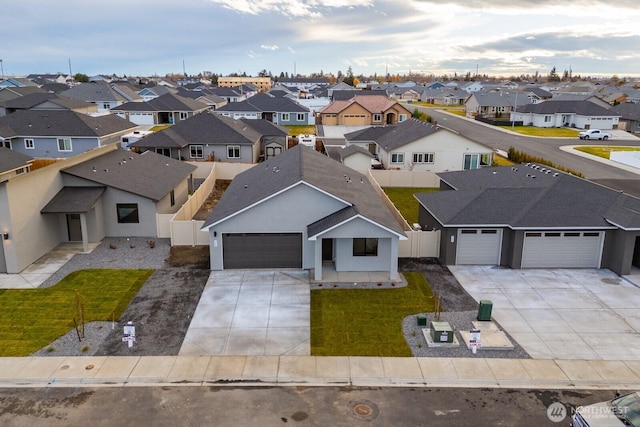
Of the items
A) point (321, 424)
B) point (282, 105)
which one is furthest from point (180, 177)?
point (282, 105)

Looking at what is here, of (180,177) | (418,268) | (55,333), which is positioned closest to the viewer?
(55,333)

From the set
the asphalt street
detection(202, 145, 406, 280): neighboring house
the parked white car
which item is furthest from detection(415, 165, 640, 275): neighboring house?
the parked white car

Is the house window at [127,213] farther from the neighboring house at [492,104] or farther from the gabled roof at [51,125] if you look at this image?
the neighboring house at [492,104]

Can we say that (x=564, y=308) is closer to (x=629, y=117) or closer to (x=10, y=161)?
(x=10, y=161)

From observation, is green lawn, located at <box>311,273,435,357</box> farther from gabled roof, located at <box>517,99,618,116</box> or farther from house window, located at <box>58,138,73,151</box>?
gabled roof, located at <box>517,99,618,116</box>

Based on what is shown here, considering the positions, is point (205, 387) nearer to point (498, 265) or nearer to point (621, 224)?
point (498, 265)

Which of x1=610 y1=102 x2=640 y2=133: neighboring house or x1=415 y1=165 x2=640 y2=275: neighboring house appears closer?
x1=415 y1=165 x2=640 y2=275: neighboring house

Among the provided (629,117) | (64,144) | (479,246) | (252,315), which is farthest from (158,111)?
(629,117)
